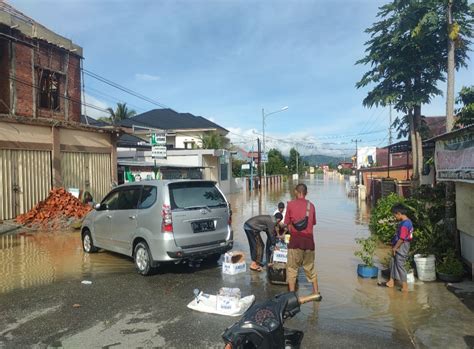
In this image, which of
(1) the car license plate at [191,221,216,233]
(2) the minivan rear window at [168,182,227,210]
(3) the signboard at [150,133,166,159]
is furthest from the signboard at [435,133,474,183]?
Result: (3) the signboard at [150,133,166,159]

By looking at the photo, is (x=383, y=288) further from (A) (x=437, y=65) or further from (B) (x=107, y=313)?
(A) (x=437, y=65)

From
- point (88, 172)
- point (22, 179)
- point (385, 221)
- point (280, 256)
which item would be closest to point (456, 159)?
point (280, 256)

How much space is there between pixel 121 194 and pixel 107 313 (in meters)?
3.55

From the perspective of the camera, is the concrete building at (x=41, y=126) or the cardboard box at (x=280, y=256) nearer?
the cardboard box at (x=280, y=256)

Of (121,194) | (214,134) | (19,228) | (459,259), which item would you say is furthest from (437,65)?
(214,134)

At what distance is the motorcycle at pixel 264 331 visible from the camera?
284 centimetres

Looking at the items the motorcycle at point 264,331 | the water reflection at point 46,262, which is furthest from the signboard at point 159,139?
the motorcycle at point 264,331

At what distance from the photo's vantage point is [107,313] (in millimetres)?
5750

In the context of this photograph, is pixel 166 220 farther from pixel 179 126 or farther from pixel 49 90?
pixel 179 126

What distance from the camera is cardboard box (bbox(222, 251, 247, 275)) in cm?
787

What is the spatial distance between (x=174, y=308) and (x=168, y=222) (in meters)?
1.83

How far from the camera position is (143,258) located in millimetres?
7816

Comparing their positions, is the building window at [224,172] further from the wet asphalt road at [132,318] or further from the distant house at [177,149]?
the wet asphalt road at [132,318]

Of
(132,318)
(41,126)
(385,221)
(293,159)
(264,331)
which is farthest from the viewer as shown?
(293,159)
